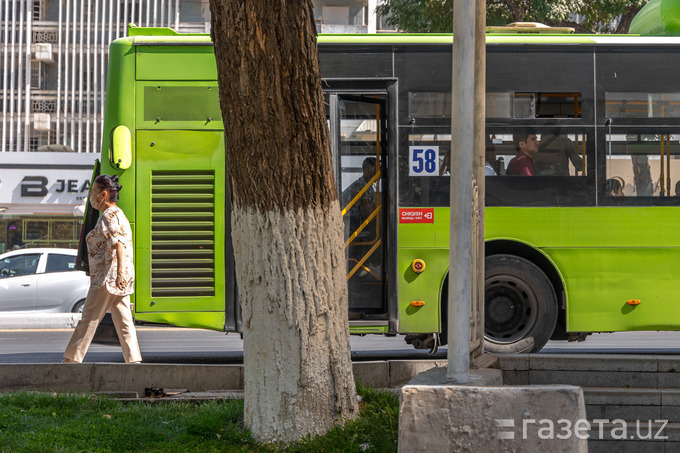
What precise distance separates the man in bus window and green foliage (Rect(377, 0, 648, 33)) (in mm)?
10630

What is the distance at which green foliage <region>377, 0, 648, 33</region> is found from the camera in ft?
62.8

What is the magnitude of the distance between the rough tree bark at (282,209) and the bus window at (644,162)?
5273 mm

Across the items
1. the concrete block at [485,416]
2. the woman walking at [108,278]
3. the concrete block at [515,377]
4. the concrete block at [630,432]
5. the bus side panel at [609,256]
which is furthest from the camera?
the bus side panel at [609,256]

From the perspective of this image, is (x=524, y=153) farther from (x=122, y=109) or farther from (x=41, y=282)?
(x=41, y=282)

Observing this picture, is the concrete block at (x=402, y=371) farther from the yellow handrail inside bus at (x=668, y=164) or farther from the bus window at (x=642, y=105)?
the bus window at (x=642, y=105)

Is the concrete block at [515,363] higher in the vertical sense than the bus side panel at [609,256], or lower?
lower

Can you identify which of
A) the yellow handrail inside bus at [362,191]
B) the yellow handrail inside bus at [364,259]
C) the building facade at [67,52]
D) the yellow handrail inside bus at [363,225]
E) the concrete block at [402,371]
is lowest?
the concrete block at [402,371]

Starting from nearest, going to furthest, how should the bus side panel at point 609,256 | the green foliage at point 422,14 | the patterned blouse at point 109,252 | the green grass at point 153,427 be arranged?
1. the green grass at point 153,427
2. the patterned blouse at point 109,252
3. the bus side panel at point 609,256
4. the green foliage at point 422,14

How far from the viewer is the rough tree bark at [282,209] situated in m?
4.92

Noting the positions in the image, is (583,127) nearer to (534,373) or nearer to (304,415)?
(534,373)

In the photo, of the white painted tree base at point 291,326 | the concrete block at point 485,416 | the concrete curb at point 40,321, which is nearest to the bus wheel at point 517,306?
the white painted tree base at point 291,326

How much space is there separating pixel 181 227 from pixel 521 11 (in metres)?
12.8

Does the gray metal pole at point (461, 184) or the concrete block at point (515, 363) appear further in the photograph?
the concrete block at point (515, 363)

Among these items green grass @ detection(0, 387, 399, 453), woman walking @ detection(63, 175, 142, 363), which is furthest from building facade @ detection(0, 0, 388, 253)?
green grass @ detection(0, 387, 399, 453)
